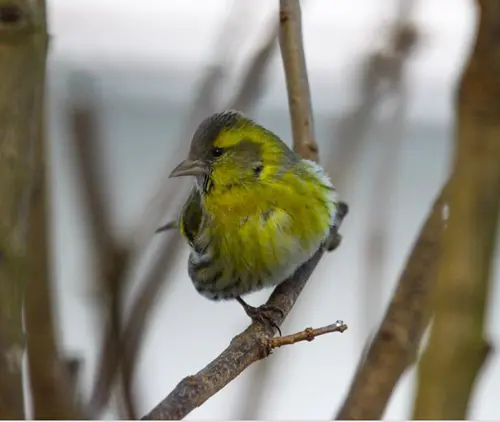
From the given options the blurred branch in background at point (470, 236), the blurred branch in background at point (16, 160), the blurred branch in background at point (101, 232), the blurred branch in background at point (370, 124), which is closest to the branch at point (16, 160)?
the blurred branch in background at point (16, 160)

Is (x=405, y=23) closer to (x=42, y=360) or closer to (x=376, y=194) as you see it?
(x=376, y=194)

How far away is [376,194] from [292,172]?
5.2 inches

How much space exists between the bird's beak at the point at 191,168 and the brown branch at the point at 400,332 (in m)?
0.26

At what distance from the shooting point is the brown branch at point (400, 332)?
2.16ft

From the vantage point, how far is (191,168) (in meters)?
0.88

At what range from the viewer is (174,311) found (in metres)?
2.08

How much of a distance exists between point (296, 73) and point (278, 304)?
23 cm

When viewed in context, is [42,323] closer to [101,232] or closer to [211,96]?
[101,232]

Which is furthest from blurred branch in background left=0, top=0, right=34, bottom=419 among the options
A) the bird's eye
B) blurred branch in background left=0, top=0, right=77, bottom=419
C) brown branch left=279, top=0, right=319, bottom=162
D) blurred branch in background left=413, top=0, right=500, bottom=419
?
the bird's eye

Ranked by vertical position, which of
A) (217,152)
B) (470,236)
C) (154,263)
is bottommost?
(470,236)

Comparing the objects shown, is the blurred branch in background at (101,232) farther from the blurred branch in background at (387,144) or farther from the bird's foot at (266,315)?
the blurred branch in background at (387,144)

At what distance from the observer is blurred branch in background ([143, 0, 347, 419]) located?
427 mm

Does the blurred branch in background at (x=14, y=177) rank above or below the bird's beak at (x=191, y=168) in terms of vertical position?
below

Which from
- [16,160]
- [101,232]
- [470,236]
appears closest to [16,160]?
[16,160]
